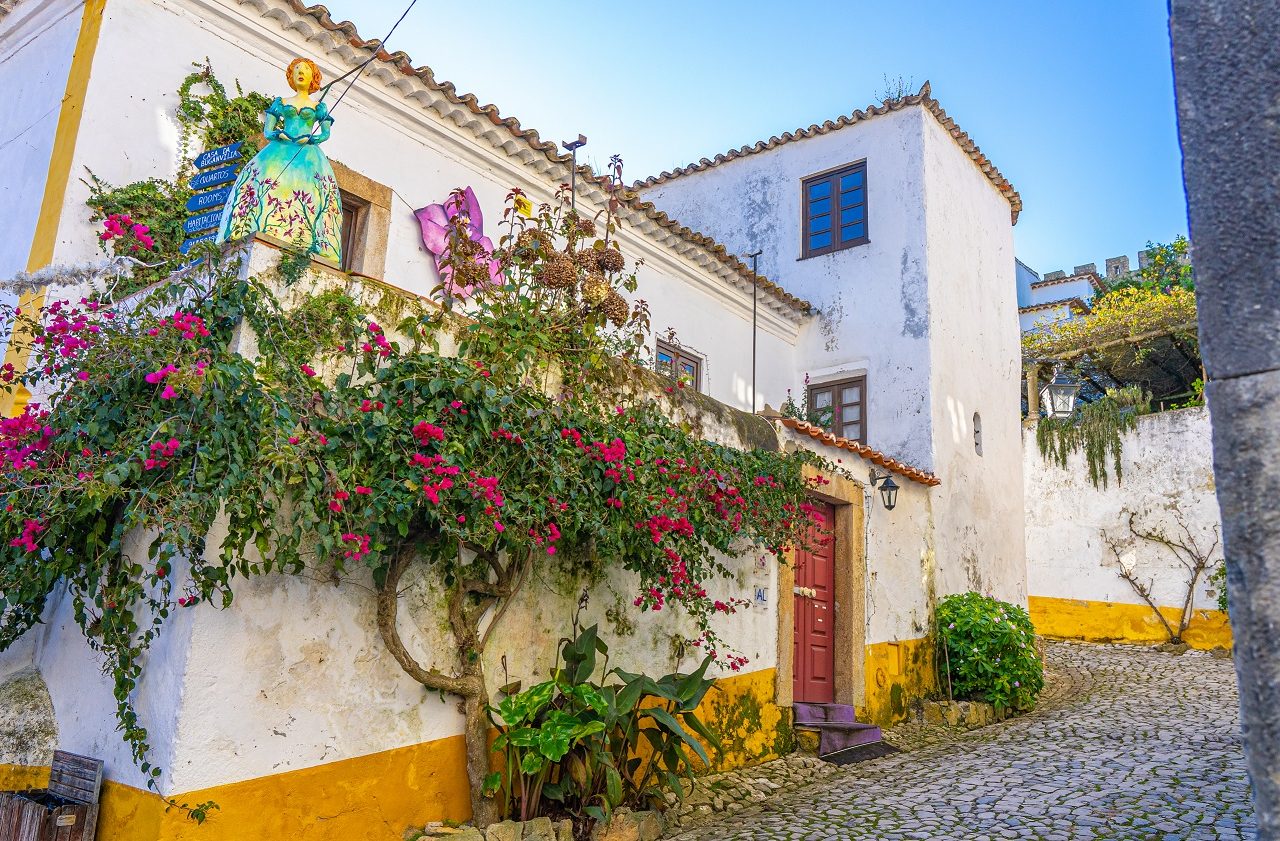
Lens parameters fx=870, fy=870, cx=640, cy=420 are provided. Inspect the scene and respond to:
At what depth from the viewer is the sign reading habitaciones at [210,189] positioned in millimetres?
5344

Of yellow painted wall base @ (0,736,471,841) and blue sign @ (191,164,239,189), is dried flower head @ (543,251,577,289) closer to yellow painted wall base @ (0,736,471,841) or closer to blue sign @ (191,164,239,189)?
blue sign @ (191,164,239,189)

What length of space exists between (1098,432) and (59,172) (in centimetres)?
1648

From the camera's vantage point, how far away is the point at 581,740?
510 cm

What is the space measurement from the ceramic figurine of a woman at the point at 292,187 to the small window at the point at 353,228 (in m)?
1.81

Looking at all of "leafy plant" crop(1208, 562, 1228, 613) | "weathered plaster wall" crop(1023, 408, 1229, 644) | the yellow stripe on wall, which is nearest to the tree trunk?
the yellow stripe on wall

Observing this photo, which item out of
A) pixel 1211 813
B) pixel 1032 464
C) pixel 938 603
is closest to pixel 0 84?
pixel 1211 813

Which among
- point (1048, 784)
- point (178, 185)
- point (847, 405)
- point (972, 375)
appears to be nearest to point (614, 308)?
point (178, 185)

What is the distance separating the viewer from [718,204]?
44.1 feet

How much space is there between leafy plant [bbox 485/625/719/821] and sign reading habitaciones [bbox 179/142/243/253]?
133 inches

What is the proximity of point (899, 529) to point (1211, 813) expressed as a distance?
15.4ft

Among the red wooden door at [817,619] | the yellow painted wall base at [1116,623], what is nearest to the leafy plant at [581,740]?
the red wooden door at [817,619]

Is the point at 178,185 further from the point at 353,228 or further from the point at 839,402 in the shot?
the point at 839,402

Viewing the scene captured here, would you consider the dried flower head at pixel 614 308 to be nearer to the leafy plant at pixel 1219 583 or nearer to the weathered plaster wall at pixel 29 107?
the weathered plaster wall at pixel 29 107

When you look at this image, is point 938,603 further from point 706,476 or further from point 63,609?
point 63,609
